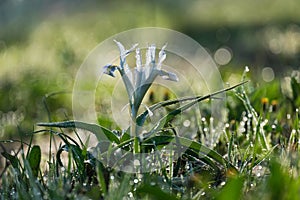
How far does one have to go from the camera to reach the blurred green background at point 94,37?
3.79m

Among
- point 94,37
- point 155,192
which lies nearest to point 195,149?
point 155,192

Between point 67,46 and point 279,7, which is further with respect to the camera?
point 279,7

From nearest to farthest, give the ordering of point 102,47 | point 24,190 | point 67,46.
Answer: point 24,190, point 67,46, point 102,47

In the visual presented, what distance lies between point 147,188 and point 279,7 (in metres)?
6.87

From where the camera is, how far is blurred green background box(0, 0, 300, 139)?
3.79 meters

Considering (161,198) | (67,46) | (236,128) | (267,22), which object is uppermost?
(267,22)

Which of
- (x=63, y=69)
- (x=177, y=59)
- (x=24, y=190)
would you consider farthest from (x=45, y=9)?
(x=24, y=190)

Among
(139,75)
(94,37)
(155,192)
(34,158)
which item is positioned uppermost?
(94,37)

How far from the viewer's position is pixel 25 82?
4.10 meters

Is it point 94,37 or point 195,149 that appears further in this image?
point 94,37

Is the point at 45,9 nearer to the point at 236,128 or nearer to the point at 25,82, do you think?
the point at 25,82

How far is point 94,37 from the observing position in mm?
5684

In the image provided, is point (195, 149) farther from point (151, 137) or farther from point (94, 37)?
point (94, 37)

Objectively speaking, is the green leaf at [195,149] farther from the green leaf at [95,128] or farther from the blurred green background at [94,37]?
the blurred green background at [94,37]
